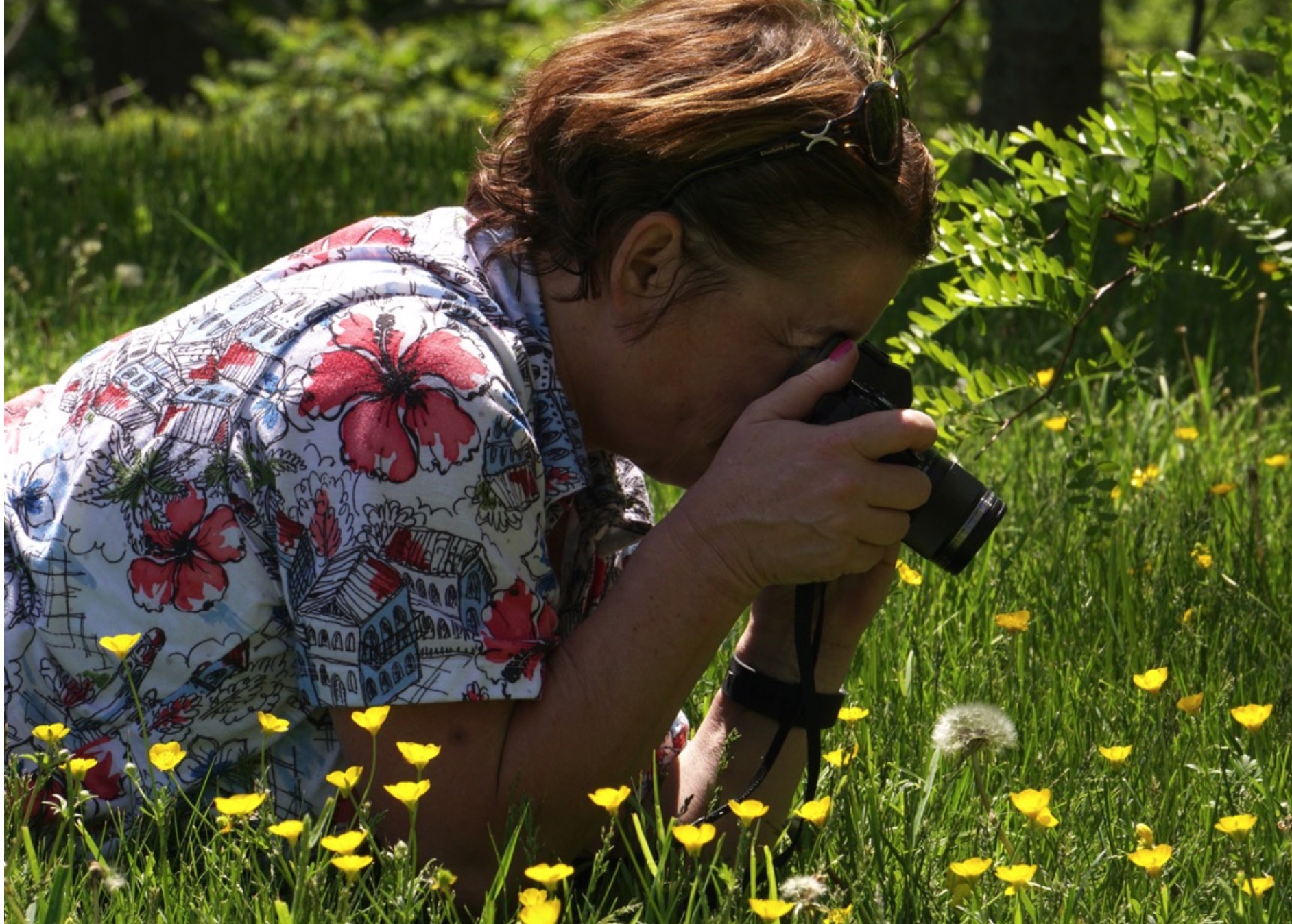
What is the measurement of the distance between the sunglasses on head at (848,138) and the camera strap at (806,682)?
0.46m

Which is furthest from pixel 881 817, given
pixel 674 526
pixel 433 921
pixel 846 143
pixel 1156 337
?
pixel 1156 337

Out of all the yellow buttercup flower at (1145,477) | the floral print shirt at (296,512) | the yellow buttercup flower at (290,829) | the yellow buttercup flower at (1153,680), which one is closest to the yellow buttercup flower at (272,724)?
the floral print shirt at (296,512)

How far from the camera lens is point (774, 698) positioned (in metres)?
1.93

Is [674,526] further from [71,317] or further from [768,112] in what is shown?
→ [71,317]

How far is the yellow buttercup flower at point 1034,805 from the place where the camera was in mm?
1493

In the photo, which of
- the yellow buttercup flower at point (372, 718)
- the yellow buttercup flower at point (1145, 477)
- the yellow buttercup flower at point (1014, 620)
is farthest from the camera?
the yellow buttercup flower at point (1145, 477)

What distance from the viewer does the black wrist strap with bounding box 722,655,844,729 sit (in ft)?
6.17

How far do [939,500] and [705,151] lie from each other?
427mm

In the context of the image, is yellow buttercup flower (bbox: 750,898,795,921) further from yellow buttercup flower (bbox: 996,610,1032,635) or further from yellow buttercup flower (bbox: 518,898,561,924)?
yellow buttercup flower (bbox: 996,610,1032,635)

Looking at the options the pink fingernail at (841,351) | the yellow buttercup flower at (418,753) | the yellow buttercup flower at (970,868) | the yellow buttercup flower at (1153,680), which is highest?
the pink fingernail at (841,351)

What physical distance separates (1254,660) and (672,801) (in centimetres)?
90

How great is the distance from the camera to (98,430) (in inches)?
67.0

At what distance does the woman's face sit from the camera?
39 mm

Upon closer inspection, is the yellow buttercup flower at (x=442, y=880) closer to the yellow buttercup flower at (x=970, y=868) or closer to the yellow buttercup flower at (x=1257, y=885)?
the yellow buttercup flower at (x=970, y=868)
